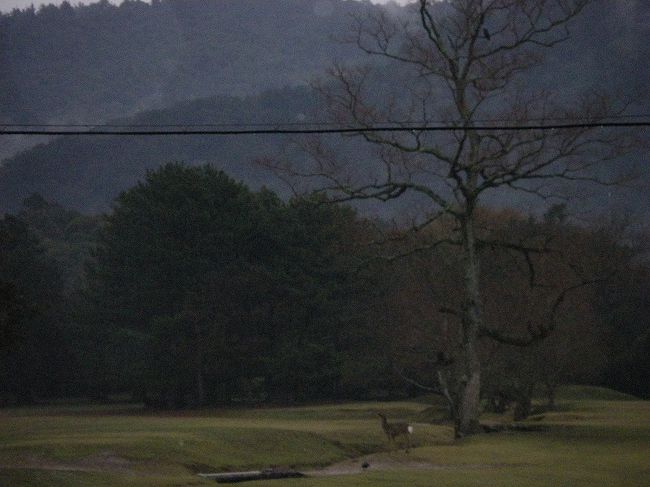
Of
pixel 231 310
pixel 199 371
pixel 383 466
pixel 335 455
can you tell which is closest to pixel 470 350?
pixel 335 455

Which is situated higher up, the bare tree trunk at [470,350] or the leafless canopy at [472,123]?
the leafless canopy at [472,123]

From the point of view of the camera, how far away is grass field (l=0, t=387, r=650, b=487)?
71.6 ft

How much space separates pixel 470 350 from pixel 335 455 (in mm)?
8027

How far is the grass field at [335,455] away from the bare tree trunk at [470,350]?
1197 millimetres

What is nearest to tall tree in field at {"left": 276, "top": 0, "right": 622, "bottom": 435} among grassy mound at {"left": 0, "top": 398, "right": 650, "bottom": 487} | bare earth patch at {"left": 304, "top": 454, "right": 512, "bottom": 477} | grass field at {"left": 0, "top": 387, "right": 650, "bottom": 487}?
grassy mound at {"left": 0, "top": 398, "right": 650, "bottom": 487}

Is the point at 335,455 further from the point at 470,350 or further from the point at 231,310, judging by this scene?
the point at 231,310

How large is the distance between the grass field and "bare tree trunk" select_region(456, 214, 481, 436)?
1.20m

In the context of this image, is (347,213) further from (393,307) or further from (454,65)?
(454,65)

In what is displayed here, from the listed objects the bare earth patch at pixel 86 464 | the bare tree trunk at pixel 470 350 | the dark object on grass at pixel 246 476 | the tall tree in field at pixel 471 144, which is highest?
the tall tree in field at pixel 471 144

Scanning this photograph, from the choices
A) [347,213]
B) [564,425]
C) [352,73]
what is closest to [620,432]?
[564,425]

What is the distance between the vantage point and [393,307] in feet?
231

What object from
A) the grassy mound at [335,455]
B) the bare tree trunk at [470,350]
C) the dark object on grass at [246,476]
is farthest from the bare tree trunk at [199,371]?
the dark object on grass at [246,476]

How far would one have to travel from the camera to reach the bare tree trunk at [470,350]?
36844 mm

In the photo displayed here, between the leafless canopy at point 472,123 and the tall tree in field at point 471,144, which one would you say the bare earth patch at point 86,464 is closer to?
the tall tree in field at point 471,144
